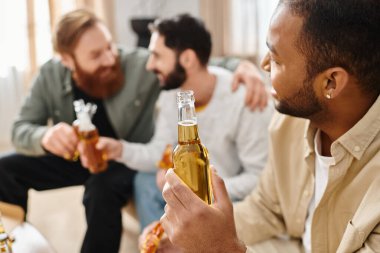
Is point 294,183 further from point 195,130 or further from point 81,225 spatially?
point 81,225

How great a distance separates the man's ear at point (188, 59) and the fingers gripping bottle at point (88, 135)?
438 millimetres

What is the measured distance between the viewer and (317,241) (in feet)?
3.55

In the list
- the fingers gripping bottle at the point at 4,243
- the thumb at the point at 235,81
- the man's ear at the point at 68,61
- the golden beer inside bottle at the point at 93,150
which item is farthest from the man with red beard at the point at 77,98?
the fingers gripping bottle at the point at 4,243

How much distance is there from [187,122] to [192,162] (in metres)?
0.08

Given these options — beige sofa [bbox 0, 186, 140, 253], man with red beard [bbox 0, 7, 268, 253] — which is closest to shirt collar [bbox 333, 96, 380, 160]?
man with red beard [bbox 0, 7, 268, 253]

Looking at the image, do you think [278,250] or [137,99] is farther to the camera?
[137,99]

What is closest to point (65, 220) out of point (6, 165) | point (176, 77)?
point (6, 165)

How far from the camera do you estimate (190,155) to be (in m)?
0.85

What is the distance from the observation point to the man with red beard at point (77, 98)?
2.02 m

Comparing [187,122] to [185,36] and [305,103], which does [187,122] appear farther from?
[185,36]

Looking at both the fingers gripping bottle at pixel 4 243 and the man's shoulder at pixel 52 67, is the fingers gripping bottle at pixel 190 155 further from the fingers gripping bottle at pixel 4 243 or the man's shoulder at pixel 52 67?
the man's shoulder at pixel 52 67

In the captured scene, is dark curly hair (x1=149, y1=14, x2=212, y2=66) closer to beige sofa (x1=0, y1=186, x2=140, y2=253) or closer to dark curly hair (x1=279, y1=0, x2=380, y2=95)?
beige sofa (x1=0, y1=186, x2=140, y2=253)

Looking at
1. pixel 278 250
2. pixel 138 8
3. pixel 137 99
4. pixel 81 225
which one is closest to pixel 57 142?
pixel 137 99

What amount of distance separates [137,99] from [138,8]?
204 centimetres
